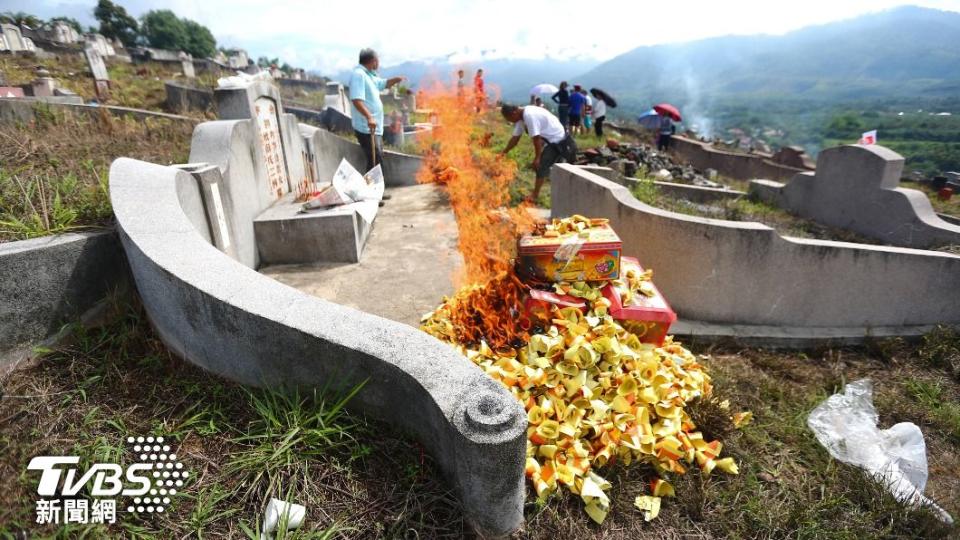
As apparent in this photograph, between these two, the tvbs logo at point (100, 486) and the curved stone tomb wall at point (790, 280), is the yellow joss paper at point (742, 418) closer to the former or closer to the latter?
the curved stone tomb wall at point (790, 280)

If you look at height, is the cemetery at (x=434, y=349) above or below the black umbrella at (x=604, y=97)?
below

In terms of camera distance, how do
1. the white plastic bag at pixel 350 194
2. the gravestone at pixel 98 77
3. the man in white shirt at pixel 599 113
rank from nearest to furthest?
the white plastic bag at pixel 350 194 → the gravestone at pixel 98 77 → the man in white shirt at pixel 599 113

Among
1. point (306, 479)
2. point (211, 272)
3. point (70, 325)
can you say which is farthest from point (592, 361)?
point (70, 325)

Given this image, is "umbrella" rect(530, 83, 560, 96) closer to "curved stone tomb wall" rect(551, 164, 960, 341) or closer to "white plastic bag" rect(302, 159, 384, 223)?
"white plastic bag" rect(302, 159, 384, 223)

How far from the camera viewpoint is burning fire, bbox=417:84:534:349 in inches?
158

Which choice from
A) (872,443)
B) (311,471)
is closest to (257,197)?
(311,471)

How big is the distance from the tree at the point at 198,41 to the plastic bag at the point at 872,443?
82.3 metres

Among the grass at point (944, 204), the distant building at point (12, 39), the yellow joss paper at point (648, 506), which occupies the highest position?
the distant building at point (12, 39)

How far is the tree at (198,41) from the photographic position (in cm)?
6662

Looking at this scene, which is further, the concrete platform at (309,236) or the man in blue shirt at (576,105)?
the man in blue shirt at (576,105)

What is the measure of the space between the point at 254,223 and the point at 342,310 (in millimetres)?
3812

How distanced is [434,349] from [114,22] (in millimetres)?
81031

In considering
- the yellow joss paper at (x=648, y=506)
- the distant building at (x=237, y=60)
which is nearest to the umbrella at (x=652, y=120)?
the yellow joss paper at (x=648, y=506)

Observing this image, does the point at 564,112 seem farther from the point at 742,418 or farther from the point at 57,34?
the point at 57,34
